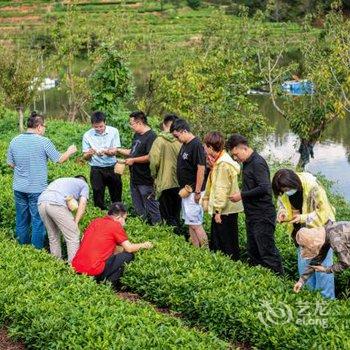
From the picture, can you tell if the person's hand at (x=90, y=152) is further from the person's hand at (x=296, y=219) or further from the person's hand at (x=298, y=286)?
the person's hand at (x=298, y=286)

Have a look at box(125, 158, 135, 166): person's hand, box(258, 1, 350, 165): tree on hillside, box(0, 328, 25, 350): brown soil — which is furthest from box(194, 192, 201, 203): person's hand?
box(258, 1, 350, 165): tree on hillside

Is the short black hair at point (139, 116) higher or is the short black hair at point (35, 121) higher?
the short black hair at point (35, 121)

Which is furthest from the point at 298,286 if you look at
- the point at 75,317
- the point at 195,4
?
the point at 195,4

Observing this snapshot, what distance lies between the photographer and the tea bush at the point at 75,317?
562 cm

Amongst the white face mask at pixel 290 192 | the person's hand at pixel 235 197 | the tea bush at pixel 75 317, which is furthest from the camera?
the person's hand at pixel 235 197

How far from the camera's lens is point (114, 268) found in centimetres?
760

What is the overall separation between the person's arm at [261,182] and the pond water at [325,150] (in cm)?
1203

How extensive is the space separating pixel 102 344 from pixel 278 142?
23473 mm

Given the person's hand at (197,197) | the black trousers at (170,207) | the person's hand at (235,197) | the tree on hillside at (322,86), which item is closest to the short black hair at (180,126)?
the person's hand at (197,197)

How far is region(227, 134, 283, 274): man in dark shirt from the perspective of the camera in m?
7.42

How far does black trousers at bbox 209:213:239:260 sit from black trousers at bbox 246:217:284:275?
18.0 inches

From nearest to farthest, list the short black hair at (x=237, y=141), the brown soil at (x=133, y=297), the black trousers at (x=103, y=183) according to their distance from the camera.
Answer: the brown soil at (x=133, y=297) → the short black hair at (x=237, y=141) → the black trousers at (x=103, y=183)

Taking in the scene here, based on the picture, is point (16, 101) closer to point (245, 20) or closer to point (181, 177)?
point (245, 20)

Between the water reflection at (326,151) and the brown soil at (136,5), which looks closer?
the water reflection at (326,151)
